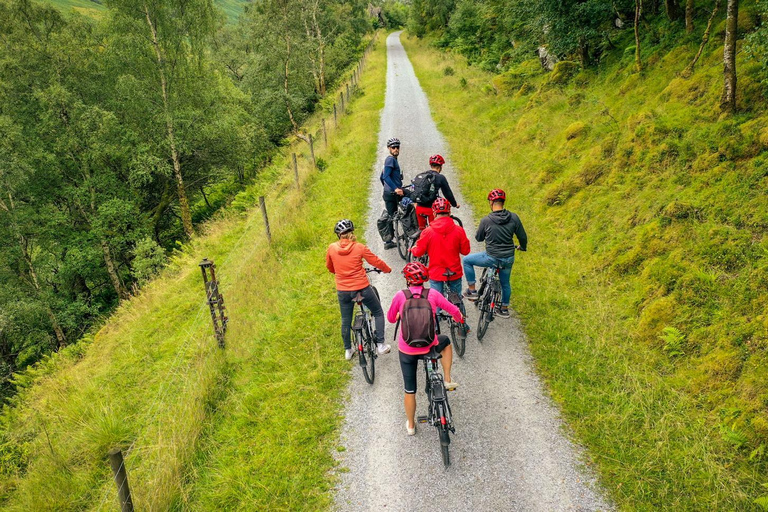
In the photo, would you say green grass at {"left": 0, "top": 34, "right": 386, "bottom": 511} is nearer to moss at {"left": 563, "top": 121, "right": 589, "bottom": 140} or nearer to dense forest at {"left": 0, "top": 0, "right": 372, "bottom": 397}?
moss at {"left": 563, "top": 121, "right": 589, "bottom": 140}

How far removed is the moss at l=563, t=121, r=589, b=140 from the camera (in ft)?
42.0

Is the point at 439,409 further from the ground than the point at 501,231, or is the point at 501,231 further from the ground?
the point at 501,231

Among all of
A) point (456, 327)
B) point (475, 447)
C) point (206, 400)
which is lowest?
point (475, 447)

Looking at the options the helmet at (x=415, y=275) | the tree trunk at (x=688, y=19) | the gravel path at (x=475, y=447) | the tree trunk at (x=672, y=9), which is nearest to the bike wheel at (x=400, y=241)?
the gravel path at (x=475, y=447)

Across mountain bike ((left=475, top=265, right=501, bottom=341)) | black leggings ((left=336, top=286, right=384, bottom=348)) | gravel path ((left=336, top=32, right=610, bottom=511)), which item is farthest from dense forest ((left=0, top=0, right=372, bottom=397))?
mountain bike ((left=475, top=265, right=501, bottom=341))

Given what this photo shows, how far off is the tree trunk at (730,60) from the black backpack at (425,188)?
20.1 ft

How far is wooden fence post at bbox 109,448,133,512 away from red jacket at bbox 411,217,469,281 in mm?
4504

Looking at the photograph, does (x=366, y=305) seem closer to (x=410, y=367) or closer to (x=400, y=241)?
(x=410, y=367)

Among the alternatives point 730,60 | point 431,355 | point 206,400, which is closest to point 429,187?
point 431,355

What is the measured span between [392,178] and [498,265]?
3457mm

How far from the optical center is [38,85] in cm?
1998

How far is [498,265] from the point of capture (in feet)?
23.8

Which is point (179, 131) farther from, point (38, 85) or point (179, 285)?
point (179, 285)

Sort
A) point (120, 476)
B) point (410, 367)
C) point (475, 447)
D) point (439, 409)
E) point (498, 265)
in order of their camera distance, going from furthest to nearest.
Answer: point (498, 265)
point (475, 447)
point (410, 367)
point (439, 409)
point (120, 476)
